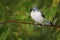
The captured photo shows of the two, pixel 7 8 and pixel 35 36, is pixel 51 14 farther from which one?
pixel 7 8

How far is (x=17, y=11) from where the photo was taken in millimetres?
2336

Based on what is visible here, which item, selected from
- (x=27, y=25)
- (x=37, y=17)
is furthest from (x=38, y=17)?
(x=27, y=25)

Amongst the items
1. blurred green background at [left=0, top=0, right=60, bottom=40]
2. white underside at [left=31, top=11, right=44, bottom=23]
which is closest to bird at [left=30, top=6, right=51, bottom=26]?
white underside at [left=31, top=11, right=44, bottom=23]

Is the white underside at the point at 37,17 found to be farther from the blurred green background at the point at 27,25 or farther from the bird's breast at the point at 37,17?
the blurred green background at the point at 27,25

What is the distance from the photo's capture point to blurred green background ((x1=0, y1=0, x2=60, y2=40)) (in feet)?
7.21

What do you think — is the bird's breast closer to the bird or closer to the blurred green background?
the bird

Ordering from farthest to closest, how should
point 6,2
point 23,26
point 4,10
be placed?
point 6,2 < point 4,10 < point 23,26

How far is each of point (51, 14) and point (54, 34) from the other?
20 centimetres

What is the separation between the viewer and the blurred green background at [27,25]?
86.5 inches

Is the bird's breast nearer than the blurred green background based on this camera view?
Yes

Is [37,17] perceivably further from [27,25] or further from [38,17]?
[27,25]

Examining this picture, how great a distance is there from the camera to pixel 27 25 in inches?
86.4

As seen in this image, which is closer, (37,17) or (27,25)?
(37,17)

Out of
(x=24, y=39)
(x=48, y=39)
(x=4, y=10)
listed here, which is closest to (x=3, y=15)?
(x=4, y=10)
